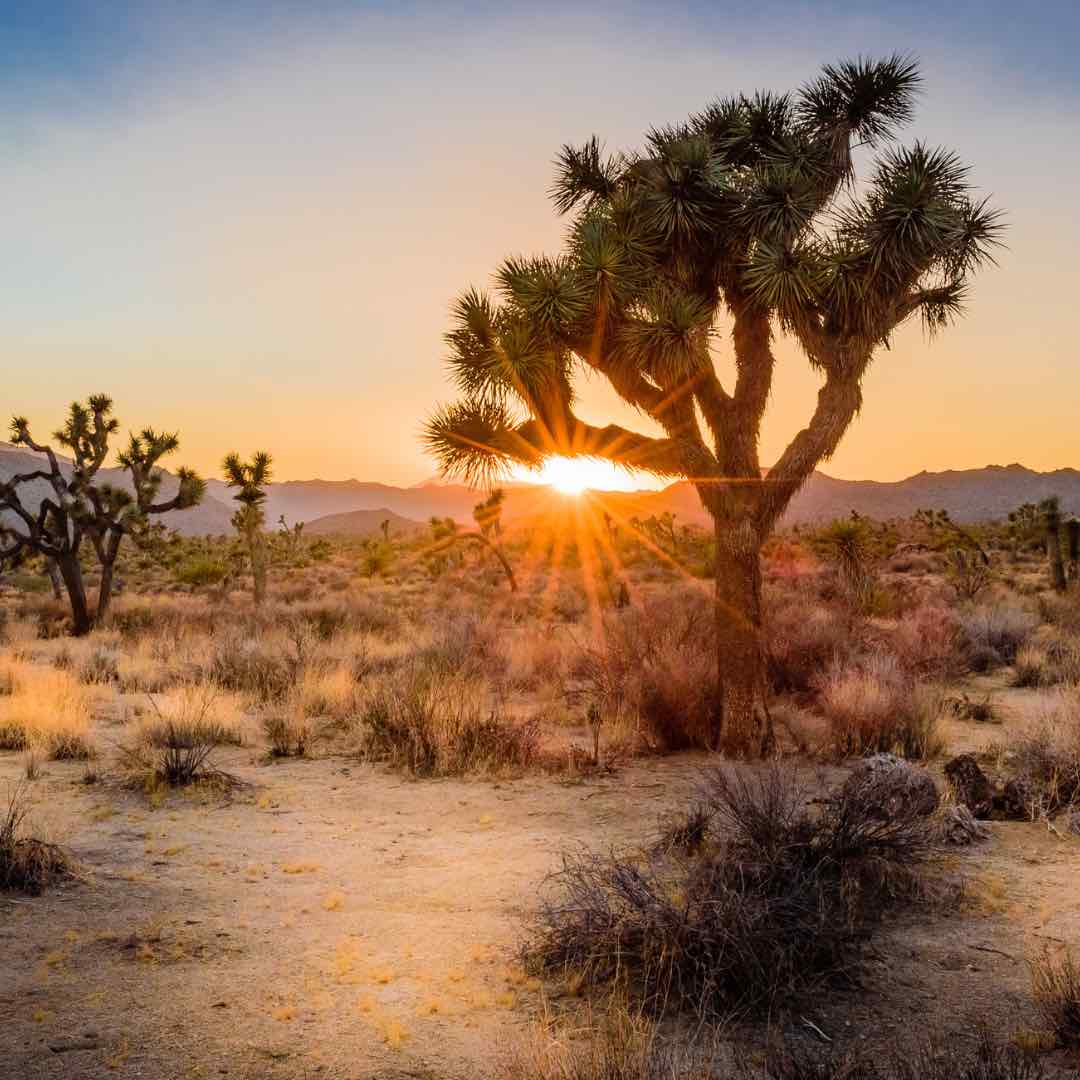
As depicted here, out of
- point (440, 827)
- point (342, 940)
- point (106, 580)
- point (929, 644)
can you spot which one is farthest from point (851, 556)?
point (342, 940)

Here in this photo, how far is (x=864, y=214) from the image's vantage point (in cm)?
983

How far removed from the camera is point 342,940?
5.35 m

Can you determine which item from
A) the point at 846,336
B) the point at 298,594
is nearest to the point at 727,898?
the point at 846,336

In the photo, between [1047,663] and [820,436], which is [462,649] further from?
[1047,663]

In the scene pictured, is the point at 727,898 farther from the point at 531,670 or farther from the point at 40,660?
the point at 40,660

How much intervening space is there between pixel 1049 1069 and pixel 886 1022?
27.4 inches

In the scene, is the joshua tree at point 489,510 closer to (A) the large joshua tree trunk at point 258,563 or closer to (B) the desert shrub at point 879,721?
(A) the large joshua tree trunk at point 258,563

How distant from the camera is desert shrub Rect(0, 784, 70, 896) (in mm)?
5953

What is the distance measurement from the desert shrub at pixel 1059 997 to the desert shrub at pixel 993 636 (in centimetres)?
1173

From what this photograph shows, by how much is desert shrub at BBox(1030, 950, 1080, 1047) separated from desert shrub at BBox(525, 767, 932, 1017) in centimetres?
82

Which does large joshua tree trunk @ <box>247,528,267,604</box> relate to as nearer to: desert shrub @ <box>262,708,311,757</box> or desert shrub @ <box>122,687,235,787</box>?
desert shrub @ <box>122,687,235,787</box>

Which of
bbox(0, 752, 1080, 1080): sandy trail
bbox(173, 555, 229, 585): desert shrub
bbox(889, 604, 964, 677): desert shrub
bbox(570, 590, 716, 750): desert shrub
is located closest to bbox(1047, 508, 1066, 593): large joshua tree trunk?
bbox(889, 604, 964, 677): desert shrub

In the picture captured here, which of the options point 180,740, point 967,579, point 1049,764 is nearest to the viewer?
point 1049,764

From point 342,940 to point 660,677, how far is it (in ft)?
19.4
